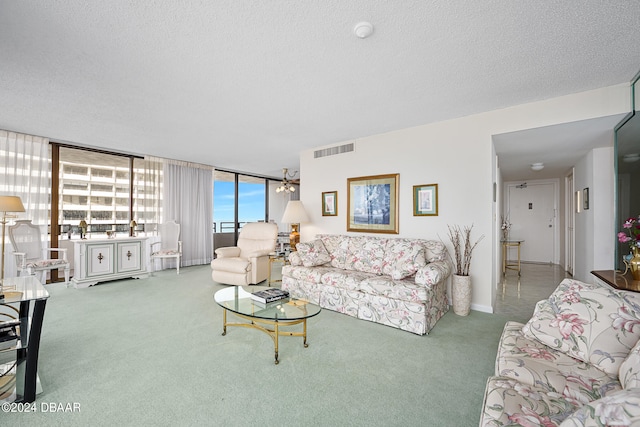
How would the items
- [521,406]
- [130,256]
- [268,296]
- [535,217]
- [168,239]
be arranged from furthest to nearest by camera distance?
[535,217] < [168,239] < [130,256] < [268,296] < [521,406]

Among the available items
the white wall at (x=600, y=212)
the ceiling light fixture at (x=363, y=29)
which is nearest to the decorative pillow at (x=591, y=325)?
the ceiling light fixture at (x=363, y=29)

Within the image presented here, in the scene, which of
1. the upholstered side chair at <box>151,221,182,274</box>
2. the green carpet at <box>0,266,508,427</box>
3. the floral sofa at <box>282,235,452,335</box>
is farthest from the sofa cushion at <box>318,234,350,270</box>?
the upholstered side chair at <box>151,221,182,274</box>

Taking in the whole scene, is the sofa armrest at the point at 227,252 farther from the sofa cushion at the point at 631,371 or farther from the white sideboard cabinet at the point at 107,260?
the sofa cushion at the point at 631,371

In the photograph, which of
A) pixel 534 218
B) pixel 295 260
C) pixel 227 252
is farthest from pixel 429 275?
pixel 534 218

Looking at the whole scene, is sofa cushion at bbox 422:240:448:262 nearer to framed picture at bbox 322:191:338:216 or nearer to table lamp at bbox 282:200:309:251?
framed picture at bbox 322:191:338:216

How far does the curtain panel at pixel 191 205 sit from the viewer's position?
243 inches

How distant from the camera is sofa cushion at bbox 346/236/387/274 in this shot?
3.67 meters

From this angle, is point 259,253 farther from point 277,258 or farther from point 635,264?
point 635,264

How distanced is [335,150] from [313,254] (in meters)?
1.91

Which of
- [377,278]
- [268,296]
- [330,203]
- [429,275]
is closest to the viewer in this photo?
[268,296]

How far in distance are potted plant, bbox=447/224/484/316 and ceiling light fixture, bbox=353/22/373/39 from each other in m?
2.61

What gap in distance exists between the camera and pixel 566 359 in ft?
4.88

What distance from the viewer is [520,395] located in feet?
3.90

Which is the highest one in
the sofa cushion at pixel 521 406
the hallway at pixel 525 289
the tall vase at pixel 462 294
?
the sofa cushion at pixel 521 406
